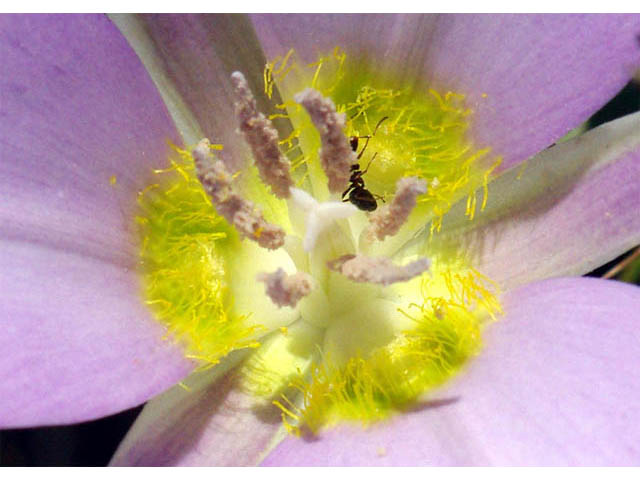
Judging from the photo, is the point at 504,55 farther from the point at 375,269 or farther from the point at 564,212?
the point at 375,269

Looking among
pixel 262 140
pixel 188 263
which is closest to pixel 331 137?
pixel 262 140

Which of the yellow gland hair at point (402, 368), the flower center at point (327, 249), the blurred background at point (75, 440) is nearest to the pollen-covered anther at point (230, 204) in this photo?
the flower center at point (327, 249)

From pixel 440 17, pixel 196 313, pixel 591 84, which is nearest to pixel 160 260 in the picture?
pixel 196 313

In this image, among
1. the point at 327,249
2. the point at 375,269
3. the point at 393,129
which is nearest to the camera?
the point at 375,269

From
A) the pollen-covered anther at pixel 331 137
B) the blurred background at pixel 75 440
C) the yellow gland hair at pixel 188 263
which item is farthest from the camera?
the blurred background at pixel 75 440

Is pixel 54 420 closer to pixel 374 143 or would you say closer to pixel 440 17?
pixel 374 143

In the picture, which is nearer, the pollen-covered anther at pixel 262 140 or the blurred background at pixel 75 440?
the pollen-covered anther at pixel 262 140

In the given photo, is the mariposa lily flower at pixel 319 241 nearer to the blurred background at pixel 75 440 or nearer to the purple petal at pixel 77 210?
the purple petal at pixel 77 210
